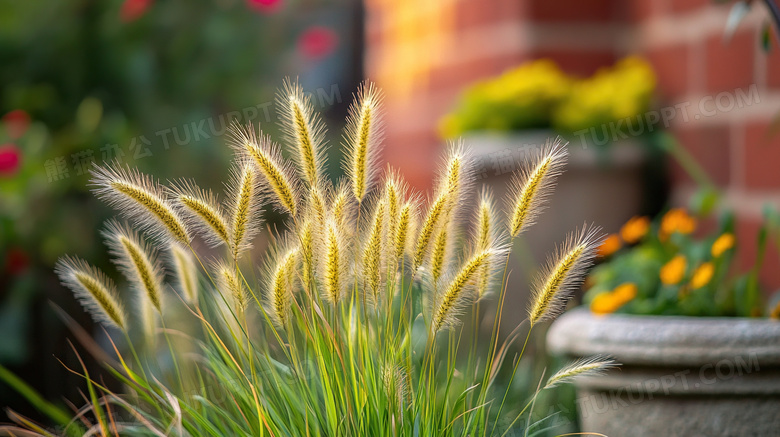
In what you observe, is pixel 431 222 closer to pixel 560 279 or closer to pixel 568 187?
pixel 560 279

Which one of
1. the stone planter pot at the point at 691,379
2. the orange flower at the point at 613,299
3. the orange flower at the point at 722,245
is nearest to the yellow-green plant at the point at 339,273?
the stone planter pot at the point at 691,379

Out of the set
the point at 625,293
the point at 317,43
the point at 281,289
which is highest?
the point at 317,43

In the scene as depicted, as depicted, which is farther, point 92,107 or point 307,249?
point 92,107

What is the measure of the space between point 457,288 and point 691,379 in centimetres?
72

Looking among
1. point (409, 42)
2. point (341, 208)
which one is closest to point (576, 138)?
point (341, 208)

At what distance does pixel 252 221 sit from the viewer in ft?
3.81

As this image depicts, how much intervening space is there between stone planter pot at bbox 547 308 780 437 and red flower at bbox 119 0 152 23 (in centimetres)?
213

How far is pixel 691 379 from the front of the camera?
1.56 meters

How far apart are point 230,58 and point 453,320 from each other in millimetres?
2678

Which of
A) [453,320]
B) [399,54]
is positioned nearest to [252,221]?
[453,320]

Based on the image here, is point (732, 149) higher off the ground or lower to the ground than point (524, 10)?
lower

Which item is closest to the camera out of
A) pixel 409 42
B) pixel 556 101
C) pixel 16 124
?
pixel 16 124

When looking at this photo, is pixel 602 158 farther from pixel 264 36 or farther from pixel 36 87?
pixel 36 87

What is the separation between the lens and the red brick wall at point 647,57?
2602mm
